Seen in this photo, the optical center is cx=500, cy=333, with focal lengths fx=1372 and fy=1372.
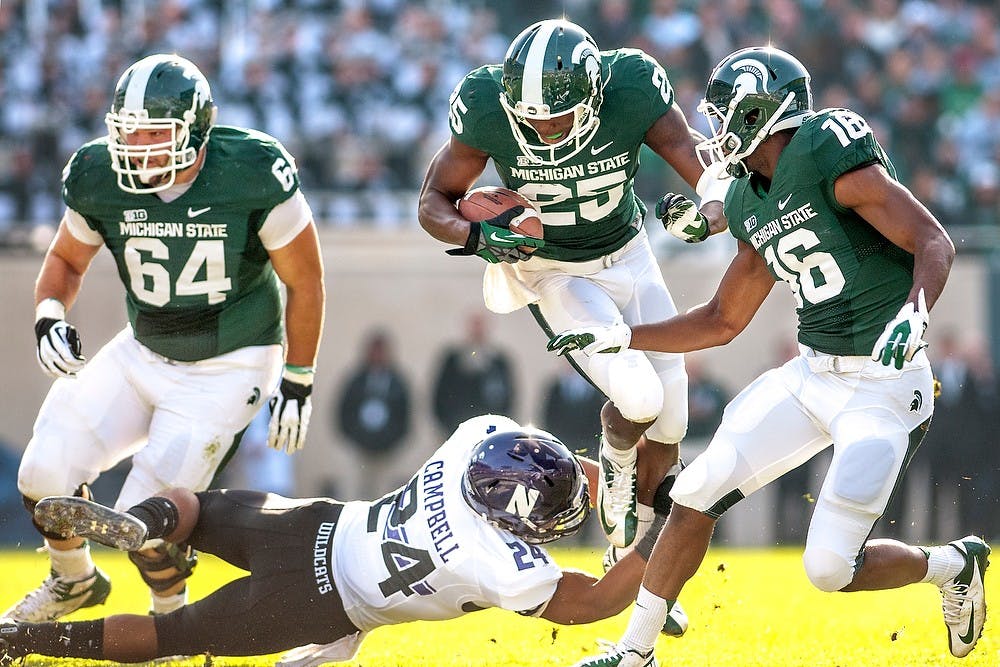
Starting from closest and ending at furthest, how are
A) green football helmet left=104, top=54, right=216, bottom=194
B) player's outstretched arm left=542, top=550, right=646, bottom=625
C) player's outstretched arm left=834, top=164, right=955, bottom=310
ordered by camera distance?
player's outstretched arm left=834, top=164, right=955, bottom=310 < player's outstretched arm left=542, top=550, right=646, bottom=625 < green football helmet left=104, top=54, right=216, bottom=194

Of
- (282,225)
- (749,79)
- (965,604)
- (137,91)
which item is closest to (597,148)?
(749,79)

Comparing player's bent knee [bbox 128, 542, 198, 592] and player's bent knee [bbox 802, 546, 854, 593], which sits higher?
player's bent knee [bbox 802, 546, 854, 593]

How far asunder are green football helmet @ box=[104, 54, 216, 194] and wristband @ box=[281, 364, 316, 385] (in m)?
0.86

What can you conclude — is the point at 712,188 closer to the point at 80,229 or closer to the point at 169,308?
the point at 169,308

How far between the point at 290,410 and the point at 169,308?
618mm

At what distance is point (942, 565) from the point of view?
485 cm

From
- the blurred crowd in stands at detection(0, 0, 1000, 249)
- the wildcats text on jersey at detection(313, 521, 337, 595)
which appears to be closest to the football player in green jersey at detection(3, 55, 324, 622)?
the wildcats text on jersey at detection(313, 521, 337, 595)

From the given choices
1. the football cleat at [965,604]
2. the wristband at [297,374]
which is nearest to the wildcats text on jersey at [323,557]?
the wristband at [297,374]

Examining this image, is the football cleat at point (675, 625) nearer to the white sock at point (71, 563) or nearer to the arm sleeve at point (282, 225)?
the arm sleeve at point (282, 225)

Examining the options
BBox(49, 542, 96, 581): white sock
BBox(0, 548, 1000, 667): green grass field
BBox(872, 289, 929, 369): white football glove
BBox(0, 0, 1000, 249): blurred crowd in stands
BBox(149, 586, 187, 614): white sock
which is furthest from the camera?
BBox(0, 0, 1000, 249): blurred crowd in stands

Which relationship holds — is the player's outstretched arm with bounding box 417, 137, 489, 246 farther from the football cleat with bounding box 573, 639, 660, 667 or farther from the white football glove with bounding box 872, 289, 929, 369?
the white football glove with bounding box 872, 289, 929, 369

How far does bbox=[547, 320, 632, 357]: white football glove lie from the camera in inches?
190

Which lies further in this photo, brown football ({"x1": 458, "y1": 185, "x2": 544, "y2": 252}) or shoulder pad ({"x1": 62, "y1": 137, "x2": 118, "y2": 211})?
shoulder pad ({"x1": 62, "y1": 137, "x2": 118, "y2": 211})

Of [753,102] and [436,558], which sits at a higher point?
[753,102]
